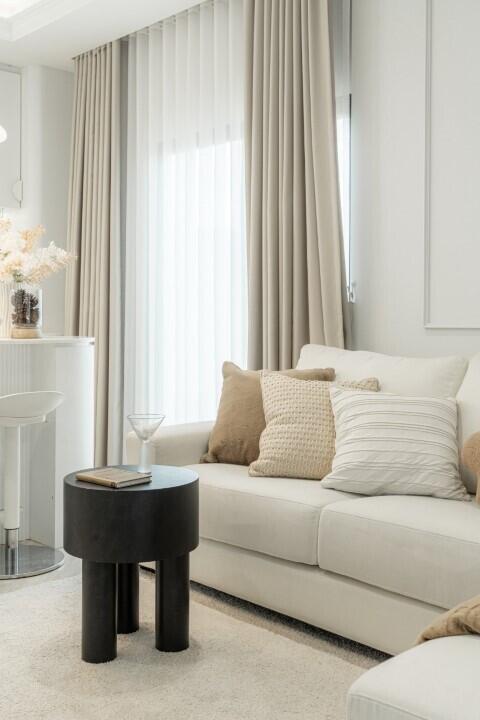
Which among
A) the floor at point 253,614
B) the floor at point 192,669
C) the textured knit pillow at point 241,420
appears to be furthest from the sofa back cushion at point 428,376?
the floor at point 192,669

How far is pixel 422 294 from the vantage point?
3359mm

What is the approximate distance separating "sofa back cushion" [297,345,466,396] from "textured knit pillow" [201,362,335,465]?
0.30 ft

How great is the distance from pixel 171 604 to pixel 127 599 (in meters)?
0.24

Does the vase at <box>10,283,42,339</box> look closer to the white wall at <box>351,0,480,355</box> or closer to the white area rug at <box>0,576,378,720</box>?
the white area rug at <box>0,576,378,720</box>

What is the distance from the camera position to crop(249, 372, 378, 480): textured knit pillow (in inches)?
112

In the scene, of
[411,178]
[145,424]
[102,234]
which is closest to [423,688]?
[145,424]

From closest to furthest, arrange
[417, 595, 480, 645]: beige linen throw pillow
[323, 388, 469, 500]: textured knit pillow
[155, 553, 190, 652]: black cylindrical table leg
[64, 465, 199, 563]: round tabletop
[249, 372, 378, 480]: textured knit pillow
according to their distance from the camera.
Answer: [417, 595, 480, 645]: beige linen throw pillow
[64, 465, 199, 563]: round tabletop
[155, 553, 190, 652]: black cylindrical table leg
[323, 388, 469, 500]: textured knit pillow
[249, 372, 378, 480]: textured knit pillow

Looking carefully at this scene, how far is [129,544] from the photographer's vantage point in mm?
2273

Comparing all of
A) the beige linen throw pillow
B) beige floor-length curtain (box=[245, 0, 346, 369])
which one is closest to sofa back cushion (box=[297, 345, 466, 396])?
beige floor-length curtain (box=[245, 0, 346, 369])

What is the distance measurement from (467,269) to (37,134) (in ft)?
10.3

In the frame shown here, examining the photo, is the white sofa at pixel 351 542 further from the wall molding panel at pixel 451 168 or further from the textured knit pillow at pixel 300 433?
the wall molding panel at pixel 451 168

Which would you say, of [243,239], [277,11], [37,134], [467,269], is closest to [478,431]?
[467,269]

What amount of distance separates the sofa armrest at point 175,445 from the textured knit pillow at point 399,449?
0.72 meters

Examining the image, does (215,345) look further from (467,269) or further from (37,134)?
(37,134)
